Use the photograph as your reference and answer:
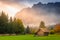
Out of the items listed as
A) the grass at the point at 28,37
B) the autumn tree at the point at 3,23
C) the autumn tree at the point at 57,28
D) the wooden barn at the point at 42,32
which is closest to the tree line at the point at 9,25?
the autumn tree at the point at 3,23

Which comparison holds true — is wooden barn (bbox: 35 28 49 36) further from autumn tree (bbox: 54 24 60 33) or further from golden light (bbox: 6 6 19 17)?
golden light (bbox: 6 6 19 17)

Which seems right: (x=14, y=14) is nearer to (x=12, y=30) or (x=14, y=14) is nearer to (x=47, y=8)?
(x=12, y=30)

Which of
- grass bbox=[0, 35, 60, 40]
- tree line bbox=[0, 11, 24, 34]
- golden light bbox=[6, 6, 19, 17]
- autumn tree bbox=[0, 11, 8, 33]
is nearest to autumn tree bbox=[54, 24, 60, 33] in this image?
grass bbox=[0, 35, 60, 40]

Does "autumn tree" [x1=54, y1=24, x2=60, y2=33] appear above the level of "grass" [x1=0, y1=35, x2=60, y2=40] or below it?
above

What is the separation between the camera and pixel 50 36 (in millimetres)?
3387

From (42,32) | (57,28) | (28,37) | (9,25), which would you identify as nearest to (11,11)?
(9,25)

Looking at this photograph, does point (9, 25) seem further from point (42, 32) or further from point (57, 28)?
point (57, 28)

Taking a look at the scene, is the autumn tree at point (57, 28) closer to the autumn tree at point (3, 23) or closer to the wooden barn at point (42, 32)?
the wooden barn at point (42, 32)

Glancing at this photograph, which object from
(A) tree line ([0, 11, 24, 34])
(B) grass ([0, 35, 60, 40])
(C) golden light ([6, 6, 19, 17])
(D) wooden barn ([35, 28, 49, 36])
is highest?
(C) golden light ([6, 6, 19, 17])

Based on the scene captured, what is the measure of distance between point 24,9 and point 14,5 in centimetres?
20

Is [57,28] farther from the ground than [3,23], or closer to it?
closer to it

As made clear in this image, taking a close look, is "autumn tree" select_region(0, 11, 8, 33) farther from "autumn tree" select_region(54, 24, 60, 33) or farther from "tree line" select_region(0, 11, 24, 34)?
"autumn tree" select_region(54, 24, 60, 33)

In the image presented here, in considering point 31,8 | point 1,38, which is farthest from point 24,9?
point 1,38


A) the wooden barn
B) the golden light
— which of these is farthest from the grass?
the golden light
